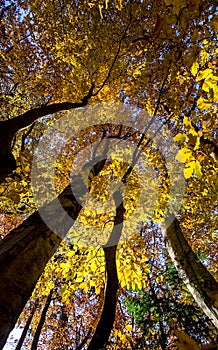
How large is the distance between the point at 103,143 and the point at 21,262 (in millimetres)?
6934

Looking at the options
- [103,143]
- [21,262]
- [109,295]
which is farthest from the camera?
[103,143]

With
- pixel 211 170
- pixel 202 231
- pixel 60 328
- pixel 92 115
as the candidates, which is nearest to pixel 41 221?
pixel 211 170

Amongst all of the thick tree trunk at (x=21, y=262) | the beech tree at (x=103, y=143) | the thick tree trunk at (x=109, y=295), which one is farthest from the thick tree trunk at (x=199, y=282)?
the thick tree trunk at (x=21, y=262)

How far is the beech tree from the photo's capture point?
2.82 meters

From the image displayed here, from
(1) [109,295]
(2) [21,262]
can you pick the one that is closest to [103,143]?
(1) [109,295]

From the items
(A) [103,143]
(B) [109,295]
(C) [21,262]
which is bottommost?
(B) [109,295]

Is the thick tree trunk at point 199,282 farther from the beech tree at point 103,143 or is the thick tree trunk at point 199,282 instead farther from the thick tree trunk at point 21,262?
the thick tree trunk at point 21,262

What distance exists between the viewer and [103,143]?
8609 mm

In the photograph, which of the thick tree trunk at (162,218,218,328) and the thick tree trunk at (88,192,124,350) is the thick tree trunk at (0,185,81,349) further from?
the thick tree trunk at (162,218,218,328)

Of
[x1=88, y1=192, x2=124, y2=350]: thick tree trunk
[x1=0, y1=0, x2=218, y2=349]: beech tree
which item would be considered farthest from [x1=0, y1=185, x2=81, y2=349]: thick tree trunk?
[x1=88, y1=192, x2=124, y2=350]: thick tree trunk

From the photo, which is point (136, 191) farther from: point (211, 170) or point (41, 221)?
point (41, 221)

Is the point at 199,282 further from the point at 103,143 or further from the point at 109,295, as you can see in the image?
the point at 103,143

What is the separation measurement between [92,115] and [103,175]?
230 centimetres

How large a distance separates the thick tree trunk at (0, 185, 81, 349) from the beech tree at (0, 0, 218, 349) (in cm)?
1
